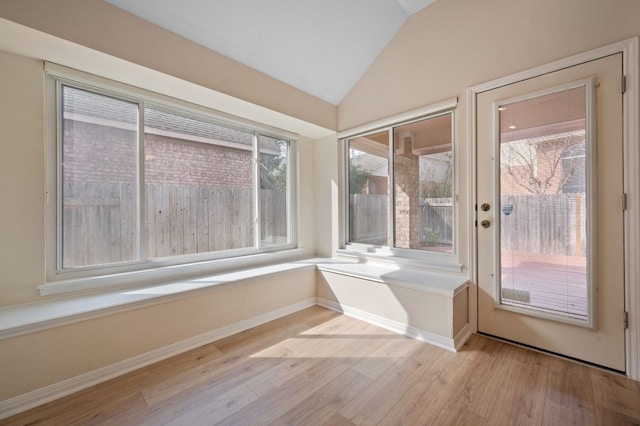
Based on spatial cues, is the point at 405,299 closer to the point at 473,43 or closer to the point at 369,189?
the point at 369,189

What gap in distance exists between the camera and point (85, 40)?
166cm

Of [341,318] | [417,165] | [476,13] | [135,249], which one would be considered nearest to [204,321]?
[135,249]

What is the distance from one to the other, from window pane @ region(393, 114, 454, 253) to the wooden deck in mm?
518

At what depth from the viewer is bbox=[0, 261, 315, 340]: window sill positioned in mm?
1522

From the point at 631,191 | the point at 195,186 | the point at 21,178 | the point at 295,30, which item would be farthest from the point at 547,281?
the point at 21,178

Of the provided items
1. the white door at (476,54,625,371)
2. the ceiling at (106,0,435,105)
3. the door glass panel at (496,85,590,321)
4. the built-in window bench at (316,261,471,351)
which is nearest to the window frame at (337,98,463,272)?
the built-in window bench at (316,261,471,351)

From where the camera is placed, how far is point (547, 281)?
6.56 ft

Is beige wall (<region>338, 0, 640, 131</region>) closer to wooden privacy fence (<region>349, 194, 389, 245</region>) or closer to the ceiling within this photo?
the ceiling

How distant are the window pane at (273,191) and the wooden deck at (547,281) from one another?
2.41 meters

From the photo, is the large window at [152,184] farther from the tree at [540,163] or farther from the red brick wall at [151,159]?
the tree at [540,163]

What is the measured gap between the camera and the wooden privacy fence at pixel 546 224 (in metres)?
1.88

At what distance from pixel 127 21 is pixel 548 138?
3.18 metres

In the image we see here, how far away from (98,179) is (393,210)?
2.76 metres

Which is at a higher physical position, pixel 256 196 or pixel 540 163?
pixel 540 163
